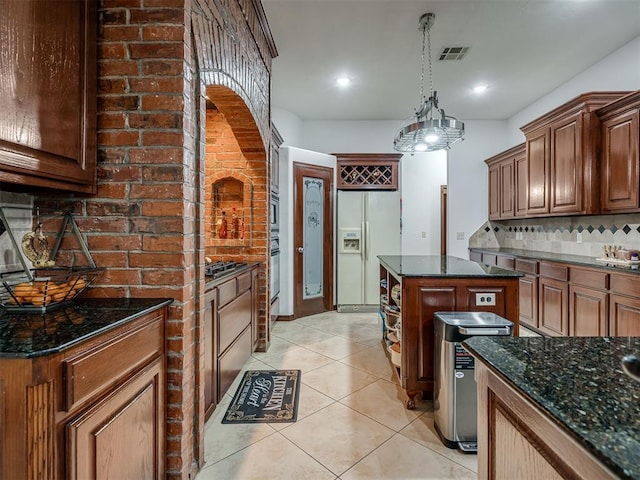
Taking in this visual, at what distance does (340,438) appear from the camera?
1930 mm

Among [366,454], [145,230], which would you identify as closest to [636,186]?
[366,454]

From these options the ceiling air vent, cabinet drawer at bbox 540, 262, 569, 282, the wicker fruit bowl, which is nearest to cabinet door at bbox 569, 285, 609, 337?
cabinet drawer at bbox 540, 262, 569, 282

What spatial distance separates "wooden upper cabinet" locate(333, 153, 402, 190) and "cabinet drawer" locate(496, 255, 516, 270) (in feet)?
5.78

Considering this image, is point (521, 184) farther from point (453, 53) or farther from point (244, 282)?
point (244, 282)

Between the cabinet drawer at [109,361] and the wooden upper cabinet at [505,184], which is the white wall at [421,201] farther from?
the cabinet drawer at [109,361]

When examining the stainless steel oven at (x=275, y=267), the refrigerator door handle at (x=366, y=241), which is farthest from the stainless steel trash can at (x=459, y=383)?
the refrigerator door handle at (x=366, y=241)

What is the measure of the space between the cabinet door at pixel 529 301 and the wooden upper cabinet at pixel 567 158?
2.68ft

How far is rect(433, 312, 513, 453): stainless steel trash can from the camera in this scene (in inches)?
72.6

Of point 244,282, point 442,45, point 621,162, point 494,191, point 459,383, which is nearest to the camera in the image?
point 459,383

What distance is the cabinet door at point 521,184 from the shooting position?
4347 millimetres

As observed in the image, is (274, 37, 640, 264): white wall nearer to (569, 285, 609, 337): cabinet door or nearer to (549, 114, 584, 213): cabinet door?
(549, 114, 584, 213): cabinet door

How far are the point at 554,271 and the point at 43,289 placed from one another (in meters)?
4.14

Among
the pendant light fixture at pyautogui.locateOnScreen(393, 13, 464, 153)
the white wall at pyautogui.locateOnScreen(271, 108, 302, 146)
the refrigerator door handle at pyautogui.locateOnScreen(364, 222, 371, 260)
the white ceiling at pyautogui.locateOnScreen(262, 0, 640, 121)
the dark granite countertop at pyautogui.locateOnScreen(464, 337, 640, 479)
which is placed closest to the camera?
the dark granite countertop at pyautogui.locateOnScreen(464, 337, 640, 479)

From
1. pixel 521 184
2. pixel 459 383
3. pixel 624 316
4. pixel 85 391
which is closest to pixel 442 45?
pixel 521 184
